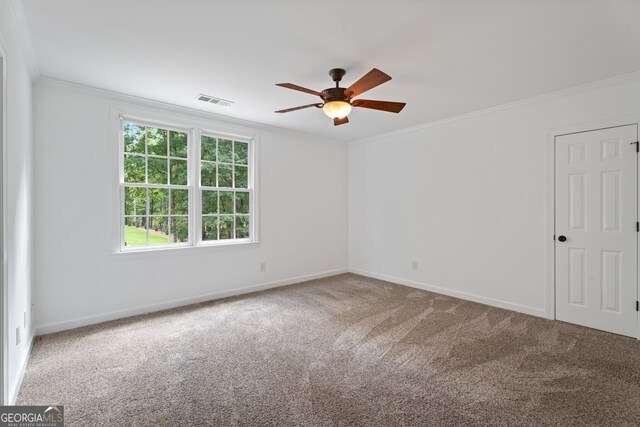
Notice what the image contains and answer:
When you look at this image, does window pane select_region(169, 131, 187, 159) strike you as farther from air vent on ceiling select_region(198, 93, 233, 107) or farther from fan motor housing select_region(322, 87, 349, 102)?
fan motor housing select_region(322, 87, 349, 102)

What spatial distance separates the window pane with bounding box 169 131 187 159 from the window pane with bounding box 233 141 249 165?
0.72 meters

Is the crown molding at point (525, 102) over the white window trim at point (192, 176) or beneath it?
over

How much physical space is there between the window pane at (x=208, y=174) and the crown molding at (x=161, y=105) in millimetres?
631

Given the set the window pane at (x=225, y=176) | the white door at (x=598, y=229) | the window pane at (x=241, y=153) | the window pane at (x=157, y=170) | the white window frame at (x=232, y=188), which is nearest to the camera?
the white door at (x=598, y=229)

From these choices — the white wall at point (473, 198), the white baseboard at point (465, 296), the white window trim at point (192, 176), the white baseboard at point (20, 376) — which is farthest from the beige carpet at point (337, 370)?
the white window trim at point (192, 176)

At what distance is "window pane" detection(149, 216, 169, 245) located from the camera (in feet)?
12.3

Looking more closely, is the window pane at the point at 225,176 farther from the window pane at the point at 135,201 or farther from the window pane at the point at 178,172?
the window pane at the point at 135,201

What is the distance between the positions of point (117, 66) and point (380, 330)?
356cm

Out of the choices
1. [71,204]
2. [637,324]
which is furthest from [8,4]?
[637,324]

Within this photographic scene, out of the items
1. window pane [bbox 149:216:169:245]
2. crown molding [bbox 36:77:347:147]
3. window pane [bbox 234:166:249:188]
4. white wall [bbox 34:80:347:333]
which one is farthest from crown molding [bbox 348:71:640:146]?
window pane [bbox 149:216:169:245]

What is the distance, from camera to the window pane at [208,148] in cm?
418

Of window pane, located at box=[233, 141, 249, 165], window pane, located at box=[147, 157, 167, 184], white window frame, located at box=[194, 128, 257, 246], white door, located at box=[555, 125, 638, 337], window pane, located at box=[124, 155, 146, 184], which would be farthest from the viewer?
window pane, located at box=[233, 141, 249, 165]

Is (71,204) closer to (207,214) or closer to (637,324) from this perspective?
(207,214)

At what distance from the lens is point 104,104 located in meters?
3.34
